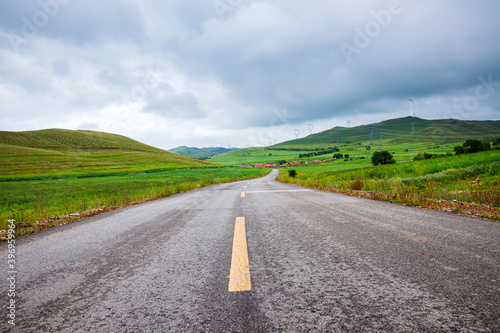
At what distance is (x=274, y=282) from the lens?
6.65 feet

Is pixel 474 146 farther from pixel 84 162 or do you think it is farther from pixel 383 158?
pixel 84 162

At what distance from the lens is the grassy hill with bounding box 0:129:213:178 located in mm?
61069

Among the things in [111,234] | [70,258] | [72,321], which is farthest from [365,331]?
[111,234]

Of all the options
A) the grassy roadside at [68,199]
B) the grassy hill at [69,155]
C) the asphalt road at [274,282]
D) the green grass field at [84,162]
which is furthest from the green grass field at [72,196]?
the grassy hill at [69,155]

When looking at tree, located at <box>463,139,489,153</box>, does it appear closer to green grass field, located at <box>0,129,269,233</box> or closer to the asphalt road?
green grass field, located at <box>0,129,269,233</box>

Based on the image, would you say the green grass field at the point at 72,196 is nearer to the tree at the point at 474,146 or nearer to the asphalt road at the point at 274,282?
the asphalt road at the point at 274,282

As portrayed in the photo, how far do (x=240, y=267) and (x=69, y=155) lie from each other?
328 ft

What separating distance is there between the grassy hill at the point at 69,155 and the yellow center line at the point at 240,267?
68.3 metres

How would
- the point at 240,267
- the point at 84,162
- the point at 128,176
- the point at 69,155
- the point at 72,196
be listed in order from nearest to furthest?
the point at 240,267 → the point at 72,196 → the point at 128,176 → the point at 84,162 → the point at 69,155

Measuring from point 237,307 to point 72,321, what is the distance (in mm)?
1179

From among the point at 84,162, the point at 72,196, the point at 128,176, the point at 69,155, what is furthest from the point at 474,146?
the point at 69,155

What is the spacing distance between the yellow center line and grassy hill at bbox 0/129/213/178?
68.3 metres

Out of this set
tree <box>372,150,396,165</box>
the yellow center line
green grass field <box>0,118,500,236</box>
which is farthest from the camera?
tree <box>372,150,396,165</box>

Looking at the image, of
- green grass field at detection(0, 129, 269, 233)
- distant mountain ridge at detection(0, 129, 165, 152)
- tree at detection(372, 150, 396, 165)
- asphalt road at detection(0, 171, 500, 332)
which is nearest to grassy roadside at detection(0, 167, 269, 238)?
asphalt road at detection(0, 171, 500, 332)
